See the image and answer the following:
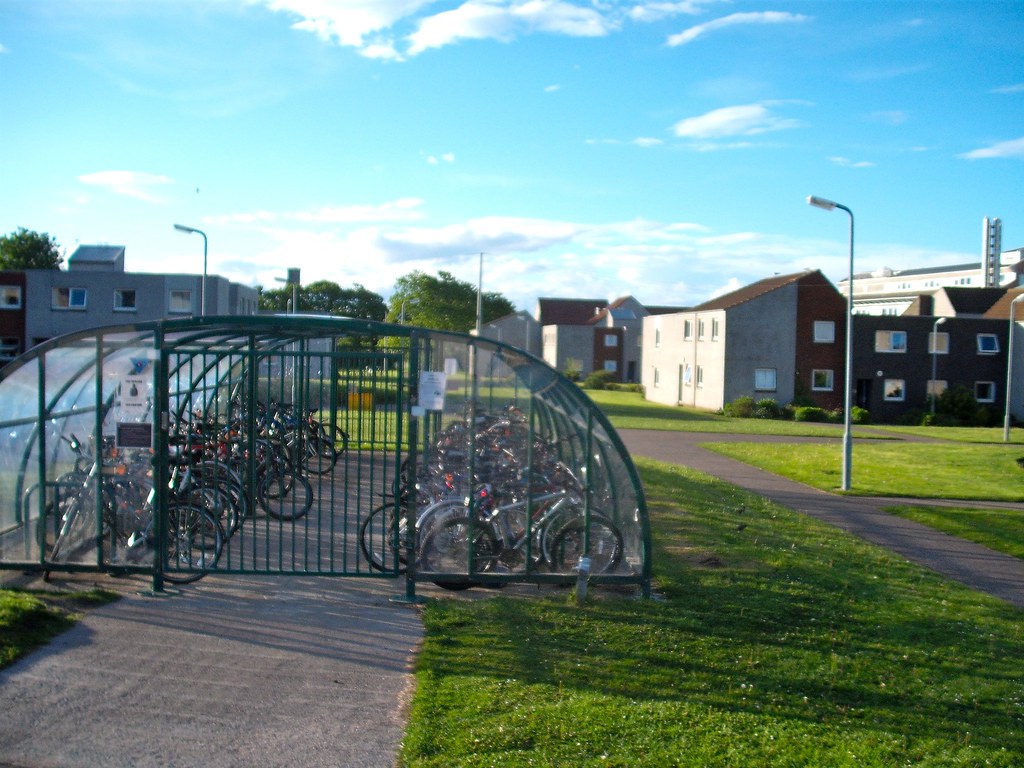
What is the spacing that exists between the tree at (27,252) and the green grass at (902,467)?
69933mm

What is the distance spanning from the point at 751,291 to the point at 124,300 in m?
33.8

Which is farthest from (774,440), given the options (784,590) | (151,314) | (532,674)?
(151,314)

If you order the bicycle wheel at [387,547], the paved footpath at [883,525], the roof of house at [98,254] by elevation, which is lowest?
the paved footpath at [883,525]

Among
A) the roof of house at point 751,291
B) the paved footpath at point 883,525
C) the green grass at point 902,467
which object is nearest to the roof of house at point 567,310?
the roof of house at point 751,291

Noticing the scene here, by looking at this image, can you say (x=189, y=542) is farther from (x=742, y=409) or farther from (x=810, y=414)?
(x=810, y=414)

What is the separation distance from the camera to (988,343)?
151 ft

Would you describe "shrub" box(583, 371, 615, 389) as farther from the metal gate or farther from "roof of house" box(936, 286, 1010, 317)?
the metal gate

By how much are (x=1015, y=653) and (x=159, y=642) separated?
637 centimetres

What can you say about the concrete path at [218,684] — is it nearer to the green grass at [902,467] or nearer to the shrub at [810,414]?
the green grass at [902,467]

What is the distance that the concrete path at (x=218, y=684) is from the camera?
15.6ft

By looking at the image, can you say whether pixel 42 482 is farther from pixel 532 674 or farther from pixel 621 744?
pixel 621 744

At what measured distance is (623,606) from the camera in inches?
300

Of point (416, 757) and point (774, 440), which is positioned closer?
point (416, 757)

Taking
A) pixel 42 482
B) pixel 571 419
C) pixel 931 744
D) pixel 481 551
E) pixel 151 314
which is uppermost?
pixel 151 314
